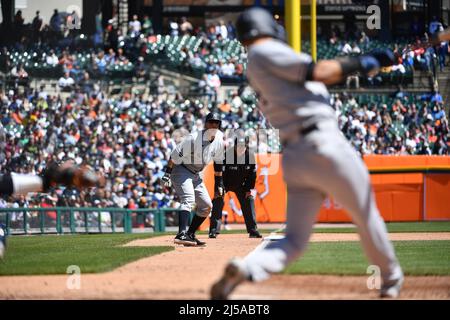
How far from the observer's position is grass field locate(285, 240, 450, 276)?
8.66 metres

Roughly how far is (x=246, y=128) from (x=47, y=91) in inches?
269

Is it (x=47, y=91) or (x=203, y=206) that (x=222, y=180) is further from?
(x=47, y=91)

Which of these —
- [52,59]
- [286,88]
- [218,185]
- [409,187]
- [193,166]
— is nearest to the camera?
[286,88]

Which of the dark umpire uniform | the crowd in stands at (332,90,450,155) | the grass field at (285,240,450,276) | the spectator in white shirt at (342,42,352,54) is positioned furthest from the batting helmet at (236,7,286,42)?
the spectator in white shirt at (342,42,352,54)

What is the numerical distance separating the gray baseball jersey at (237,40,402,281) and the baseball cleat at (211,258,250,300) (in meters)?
0.07

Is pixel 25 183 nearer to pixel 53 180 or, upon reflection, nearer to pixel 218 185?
pixel 53 180

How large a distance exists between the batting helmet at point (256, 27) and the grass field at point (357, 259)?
273 centimetres

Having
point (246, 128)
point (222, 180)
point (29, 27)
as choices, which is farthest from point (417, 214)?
point (29, 27)

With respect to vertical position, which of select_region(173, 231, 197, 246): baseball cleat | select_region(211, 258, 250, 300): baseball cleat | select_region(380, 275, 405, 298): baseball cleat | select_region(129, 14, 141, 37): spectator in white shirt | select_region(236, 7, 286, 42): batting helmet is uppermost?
select_region(129, 14, 141, 37): spectator in white shirt

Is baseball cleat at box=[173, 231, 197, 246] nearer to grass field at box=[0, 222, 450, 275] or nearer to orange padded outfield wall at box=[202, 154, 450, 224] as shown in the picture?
grass field at box=[0, 222, 450, 275]

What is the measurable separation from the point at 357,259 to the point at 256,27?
14.1 feet

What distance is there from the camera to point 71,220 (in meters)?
20.9

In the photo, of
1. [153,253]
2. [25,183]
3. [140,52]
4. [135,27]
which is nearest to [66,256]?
[153,253]

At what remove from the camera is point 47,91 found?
97.0 feet
